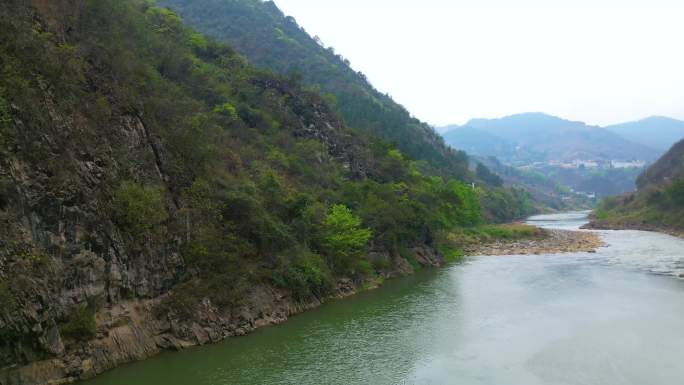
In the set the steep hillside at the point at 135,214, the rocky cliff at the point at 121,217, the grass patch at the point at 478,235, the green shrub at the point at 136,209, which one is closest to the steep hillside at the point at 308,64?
the grass patch at the point at 478,235

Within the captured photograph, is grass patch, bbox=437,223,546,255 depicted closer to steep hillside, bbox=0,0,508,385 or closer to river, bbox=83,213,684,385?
steep hillside, bbox=0,0,508,385

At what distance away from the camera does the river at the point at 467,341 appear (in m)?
25.6

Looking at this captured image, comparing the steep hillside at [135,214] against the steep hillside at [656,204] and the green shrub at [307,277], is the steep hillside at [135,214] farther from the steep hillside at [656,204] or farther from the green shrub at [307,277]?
the steep hillside at [656,204]

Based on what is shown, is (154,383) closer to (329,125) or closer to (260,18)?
(329,125)

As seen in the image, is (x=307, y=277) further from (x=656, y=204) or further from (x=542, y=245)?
(x=656, y=204)

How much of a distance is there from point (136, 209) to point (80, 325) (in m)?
7.06

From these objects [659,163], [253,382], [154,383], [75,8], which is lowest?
[154,383]

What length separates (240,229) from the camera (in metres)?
38.1

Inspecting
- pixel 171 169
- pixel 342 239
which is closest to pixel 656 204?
pixel 342 239

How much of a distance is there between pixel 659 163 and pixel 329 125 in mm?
115958

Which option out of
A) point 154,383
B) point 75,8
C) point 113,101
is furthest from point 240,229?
point 75,8

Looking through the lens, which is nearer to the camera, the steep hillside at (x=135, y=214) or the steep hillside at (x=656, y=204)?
the steep hillside at (x=135, y=214)

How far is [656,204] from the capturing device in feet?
359

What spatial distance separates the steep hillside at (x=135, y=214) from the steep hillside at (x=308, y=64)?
66984mm
